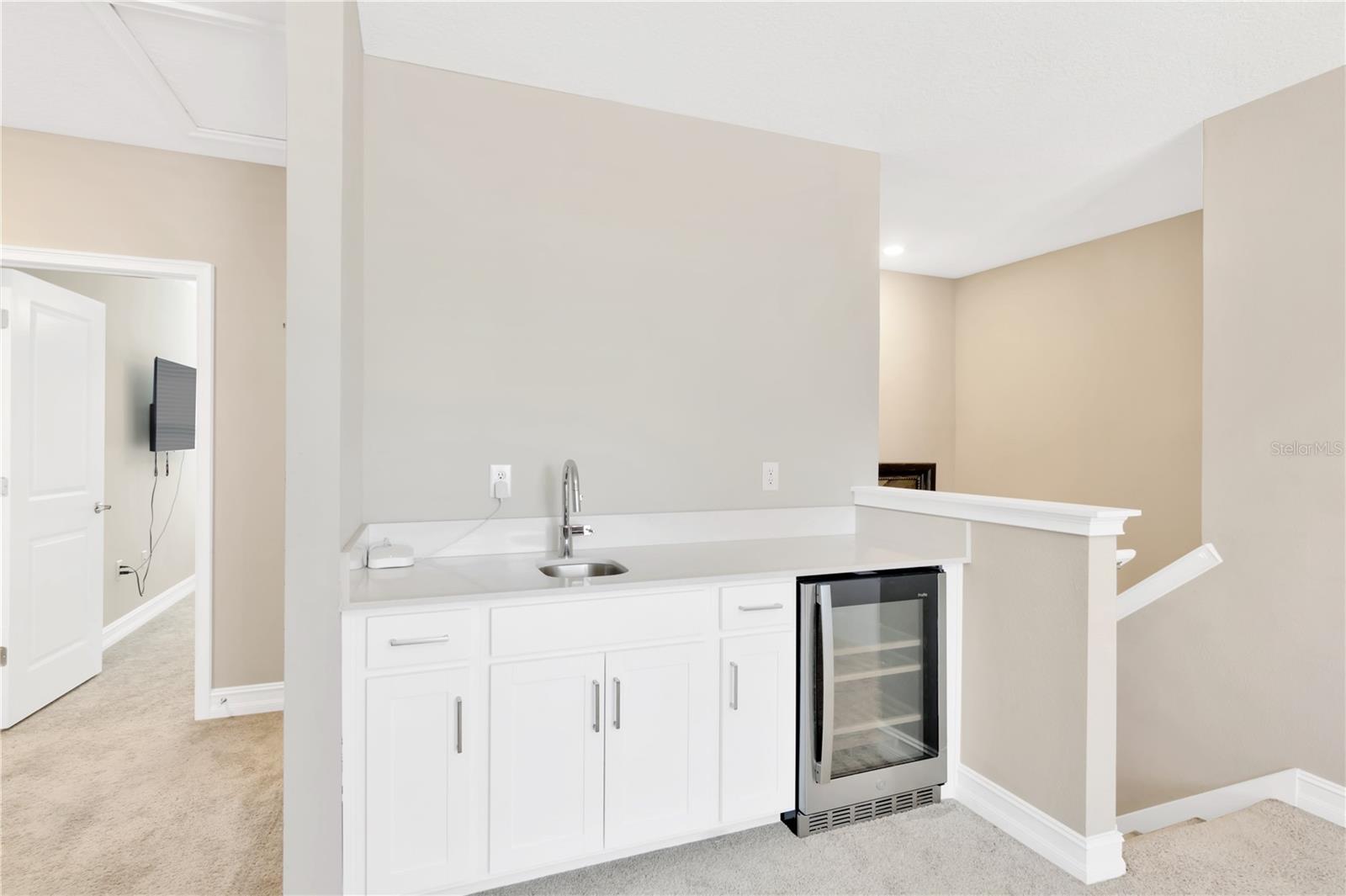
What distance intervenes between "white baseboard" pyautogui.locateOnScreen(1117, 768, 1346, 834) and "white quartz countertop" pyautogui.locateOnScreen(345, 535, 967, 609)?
1382mm

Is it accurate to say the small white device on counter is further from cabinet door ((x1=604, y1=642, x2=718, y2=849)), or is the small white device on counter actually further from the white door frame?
the white door frame

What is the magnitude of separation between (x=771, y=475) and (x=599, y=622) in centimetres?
121

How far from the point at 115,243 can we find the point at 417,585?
2.38 meters

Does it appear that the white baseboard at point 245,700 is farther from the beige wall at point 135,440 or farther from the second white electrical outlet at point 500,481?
the second white electrical outlet at point 500,481

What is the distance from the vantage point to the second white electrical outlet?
8.02 ft

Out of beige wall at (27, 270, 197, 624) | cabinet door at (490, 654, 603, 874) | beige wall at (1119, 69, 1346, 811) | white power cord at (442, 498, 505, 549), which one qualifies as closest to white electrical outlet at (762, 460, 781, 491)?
white power cord at (442, 498, 505, 549)

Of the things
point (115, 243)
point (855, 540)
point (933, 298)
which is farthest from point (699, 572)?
point (933, 298)

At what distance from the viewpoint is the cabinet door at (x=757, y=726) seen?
2.12 metres

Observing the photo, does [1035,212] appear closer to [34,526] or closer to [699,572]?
[699,572]

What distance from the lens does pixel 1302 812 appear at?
7.79 ft

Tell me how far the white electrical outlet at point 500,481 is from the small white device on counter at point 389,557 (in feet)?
1.19

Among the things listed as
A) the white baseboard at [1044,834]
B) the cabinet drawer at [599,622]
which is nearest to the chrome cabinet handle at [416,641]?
the cabinet drawer at [599,622]

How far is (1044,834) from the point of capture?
2152 mm

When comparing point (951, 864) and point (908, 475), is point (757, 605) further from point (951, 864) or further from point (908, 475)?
point (908, 475)
